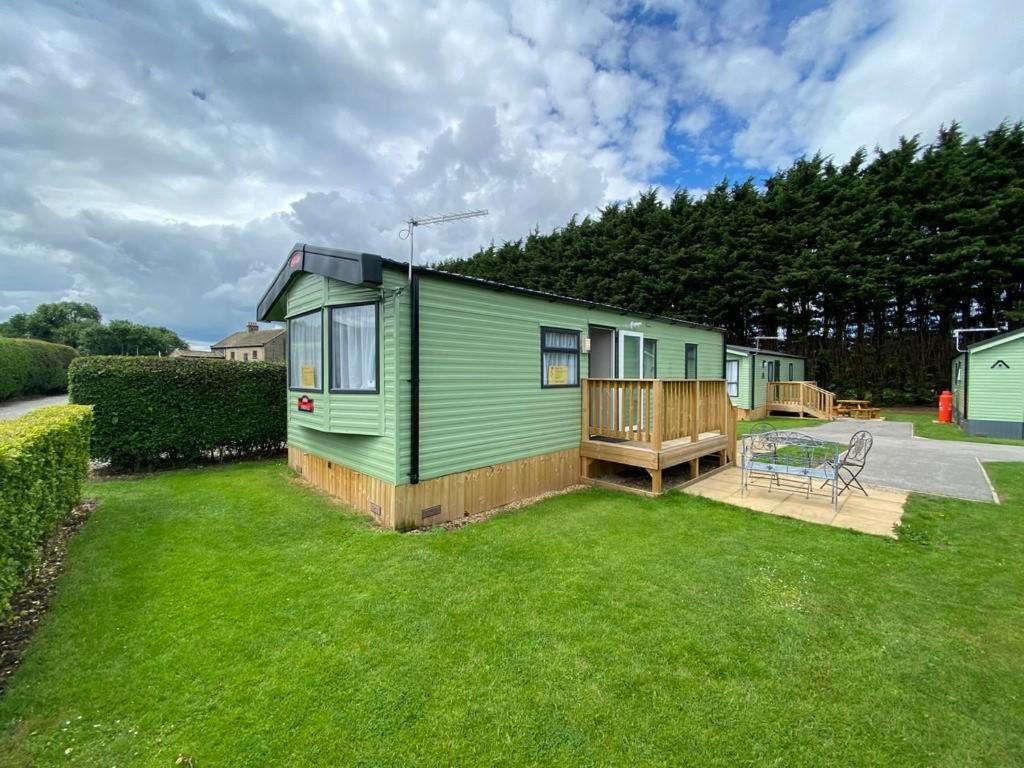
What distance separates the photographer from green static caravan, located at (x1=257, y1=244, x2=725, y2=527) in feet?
17.0

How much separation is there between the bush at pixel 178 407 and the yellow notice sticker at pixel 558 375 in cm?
603

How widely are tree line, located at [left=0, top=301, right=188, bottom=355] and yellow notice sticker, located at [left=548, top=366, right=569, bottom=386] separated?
54.7 m

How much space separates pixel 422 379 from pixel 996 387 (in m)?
16.6

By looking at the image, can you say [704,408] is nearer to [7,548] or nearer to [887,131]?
[7,548]

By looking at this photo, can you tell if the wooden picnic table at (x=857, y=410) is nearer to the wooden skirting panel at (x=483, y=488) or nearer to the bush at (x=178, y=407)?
the wooden skirting panel at (x=483, y=488)

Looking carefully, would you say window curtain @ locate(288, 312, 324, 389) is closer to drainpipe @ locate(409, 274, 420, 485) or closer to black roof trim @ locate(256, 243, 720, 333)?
black roof trim @ locate(256, 243, 720, 333)

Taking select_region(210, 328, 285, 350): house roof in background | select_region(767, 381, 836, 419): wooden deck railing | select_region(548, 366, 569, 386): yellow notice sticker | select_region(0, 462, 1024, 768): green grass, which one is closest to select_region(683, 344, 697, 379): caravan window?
select_region(548, 366, 569, 386): yellow notice sticker

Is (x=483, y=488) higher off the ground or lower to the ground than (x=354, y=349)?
lower

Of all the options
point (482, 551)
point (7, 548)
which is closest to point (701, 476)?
point (482, 551)

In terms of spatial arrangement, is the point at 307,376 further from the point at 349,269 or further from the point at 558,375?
the point at 558,375

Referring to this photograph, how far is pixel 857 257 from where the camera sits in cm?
2034

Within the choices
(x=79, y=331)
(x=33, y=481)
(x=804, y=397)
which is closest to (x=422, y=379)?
(x=33, y=481)

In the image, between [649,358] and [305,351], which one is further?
[649,358]

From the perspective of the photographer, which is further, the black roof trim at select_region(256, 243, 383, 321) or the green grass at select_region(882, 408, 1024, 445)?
the green grass at select_region(882, 408, 1024, 445)
